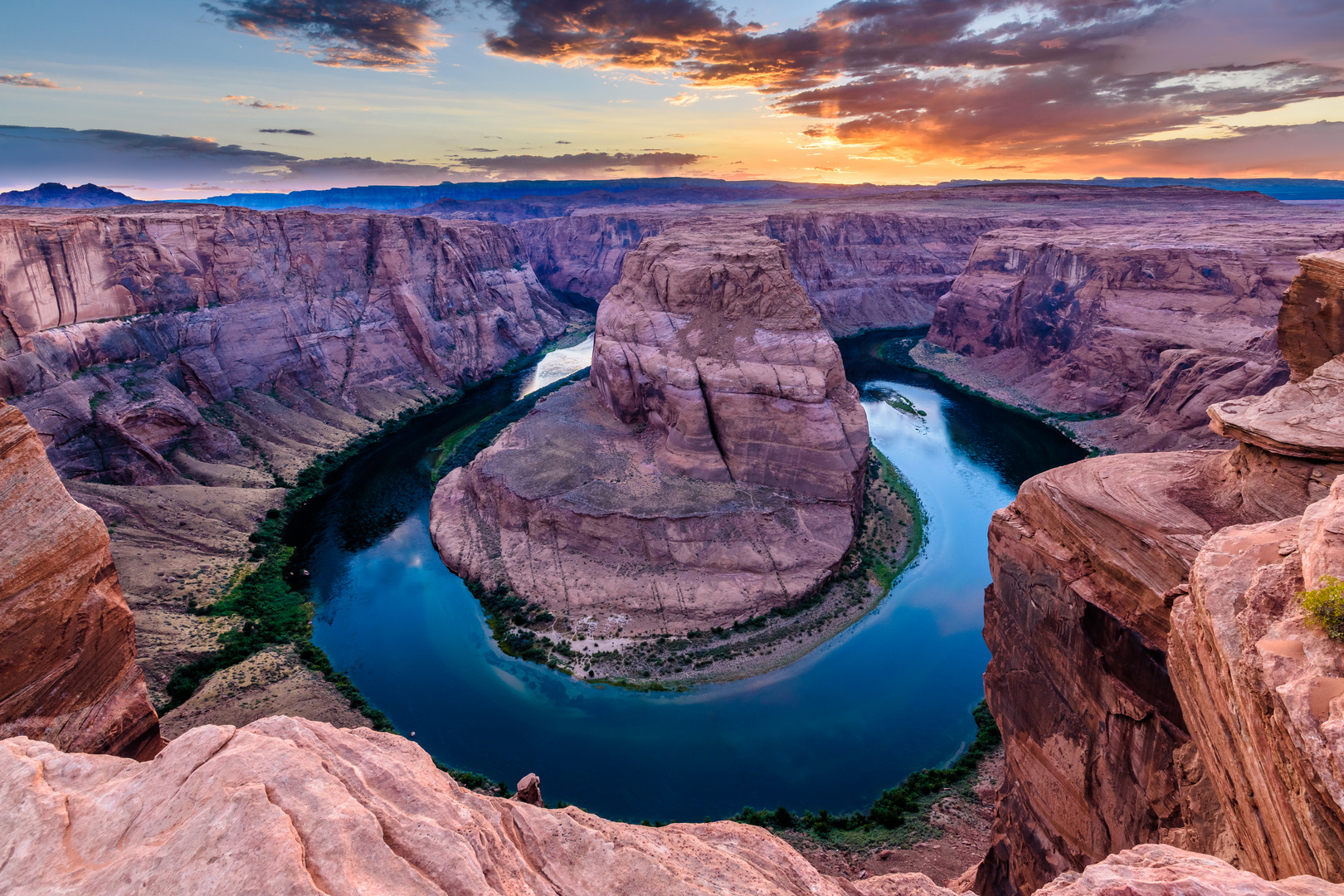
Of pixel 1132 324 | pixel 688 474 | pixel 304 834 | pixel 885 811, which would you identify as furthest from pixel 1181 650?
pixel 1132 324

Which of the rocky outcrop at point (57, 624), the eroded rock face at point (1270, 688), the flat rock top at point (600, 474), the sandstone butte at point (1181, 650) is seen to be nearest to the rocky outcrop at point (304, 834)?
the rocky outcrop at point (57, 624)

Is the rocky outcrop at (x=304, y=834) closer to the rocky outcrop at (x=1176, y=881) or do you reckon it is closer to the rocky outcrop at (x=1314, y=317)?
the rocky outcrop at (x=1176, y=881)

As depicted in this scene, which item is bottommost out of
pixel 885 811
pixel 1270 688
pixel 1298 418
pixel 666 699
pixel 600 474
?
pixel 885 811

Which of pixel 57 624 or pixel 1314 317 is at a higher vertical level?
pixel 1314 317

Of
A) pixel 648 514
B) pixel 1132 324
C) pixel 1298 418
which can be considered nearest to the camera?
pixel 1298 418

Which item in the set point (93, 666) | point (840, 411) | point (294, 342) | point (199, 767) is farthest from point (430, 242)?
point (199, 767)

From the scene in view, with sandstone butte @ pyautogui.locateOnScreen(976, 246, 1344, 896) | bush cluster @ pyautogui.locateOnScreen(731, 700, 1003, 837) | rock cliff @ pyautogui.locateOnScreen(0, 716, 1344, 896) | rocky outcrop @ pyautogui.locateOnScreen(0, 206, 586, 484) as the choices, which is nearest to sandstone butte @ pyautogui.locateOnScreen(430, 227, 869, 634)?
bush cluster @ pyautogui.locateOnScreen(731, 700, 1003, 837)

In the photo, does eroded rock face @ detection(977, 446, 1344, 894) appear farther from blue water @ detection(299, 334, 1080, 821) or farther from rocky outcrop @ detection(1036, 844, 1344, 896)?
blue water @ detection(299, 334, 1080, 821)

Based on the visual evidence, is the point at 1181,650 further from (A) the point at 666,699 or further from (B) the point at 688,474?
(B) the point at 688,474
